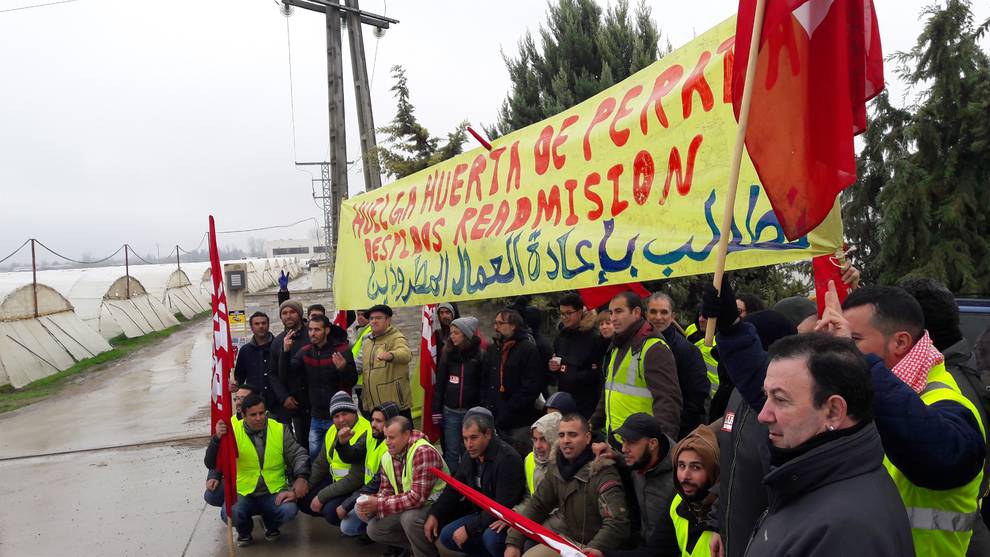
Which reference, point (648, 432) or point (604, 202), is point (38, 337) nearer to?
point (604, 202)

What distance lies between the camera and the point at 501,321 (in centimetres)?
572

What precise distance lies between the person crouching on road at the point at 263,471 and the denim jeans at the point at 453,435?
3.96 feet

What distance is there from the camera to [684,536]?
10.7 ft

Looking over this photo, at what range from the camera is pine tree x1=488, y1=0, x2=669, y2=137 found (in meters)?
10.7

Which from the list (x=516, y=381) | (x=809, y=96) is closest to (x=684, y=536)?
(x=809, y=96)

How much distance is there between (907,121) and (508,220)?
6.01m

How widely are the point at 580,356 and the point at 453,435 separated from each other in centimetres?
147

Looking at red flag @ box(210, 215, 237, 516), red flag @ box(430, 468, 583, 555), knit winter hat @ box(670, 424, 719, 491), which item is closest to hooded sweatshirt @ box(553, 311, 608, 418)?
red flag @ box(430, 468, 583, 555)

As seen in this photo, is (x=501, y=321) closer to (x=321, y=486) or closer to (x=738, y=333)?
(x=321, y=486)

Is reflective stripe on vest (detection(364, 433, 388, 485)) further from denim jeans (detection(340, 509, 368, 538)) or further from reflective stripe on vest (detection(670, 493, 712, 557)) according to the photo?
reflective stripe on vest (detection(670, 493, 712, 557))

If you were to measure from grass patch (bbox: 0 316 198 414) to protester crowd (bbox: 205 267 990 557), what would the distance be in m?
8.67

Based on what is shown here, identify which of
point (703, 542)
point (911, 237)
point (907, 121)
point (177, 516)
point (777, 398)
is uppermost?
point (907, 121)

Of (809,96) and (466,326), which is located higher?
Result: (809,96)

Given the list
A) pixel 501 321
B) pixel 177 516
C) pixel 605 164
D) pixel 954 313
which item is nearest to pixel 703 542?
pixel 954 313
